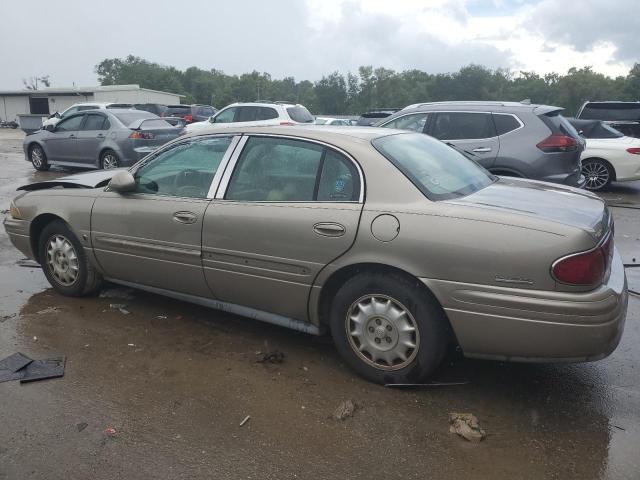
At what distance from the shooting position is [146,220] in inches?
165

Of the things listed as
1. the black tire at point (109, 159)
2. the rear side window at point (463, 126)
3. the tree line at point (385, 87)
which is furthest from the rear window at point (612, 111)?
the tree line at point (385, 87)

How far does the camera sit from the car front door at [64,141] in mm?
13164

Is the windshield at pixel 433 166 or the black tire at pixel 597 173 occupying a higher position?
the windshield at pixel 433 166

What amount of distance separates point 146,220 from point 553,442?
3095 mm

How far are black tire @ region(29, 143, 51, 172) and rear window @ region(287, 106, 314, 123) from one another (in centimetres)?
646

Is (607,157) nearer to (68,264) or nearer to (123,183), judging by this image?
(123,183)

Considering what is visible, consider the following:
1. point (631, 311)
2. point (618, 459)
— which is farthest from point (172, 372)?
point (631, 311)

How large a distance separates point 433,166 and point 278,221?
1.14 meters

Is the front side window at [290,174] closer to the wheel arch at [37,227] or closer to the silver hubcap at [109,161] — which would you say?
the wheel arch at [37,227]

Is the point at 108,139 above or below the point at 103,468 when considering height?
above

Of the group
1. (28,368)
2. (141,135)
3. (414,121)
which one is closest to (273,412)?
(28,368)

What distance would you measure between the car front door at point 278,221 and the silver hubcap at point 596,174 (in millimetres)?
9348

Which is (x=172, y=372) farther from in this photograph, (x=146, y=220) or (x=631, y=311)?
(x=631, y=311)

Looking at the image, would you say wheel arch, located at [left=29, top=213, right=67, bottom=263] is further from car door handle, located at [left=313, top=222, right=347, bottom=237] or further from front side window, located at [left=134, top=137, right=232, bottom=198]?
car door handle, located at [left=313, top=222, right=347, bottom=237]
